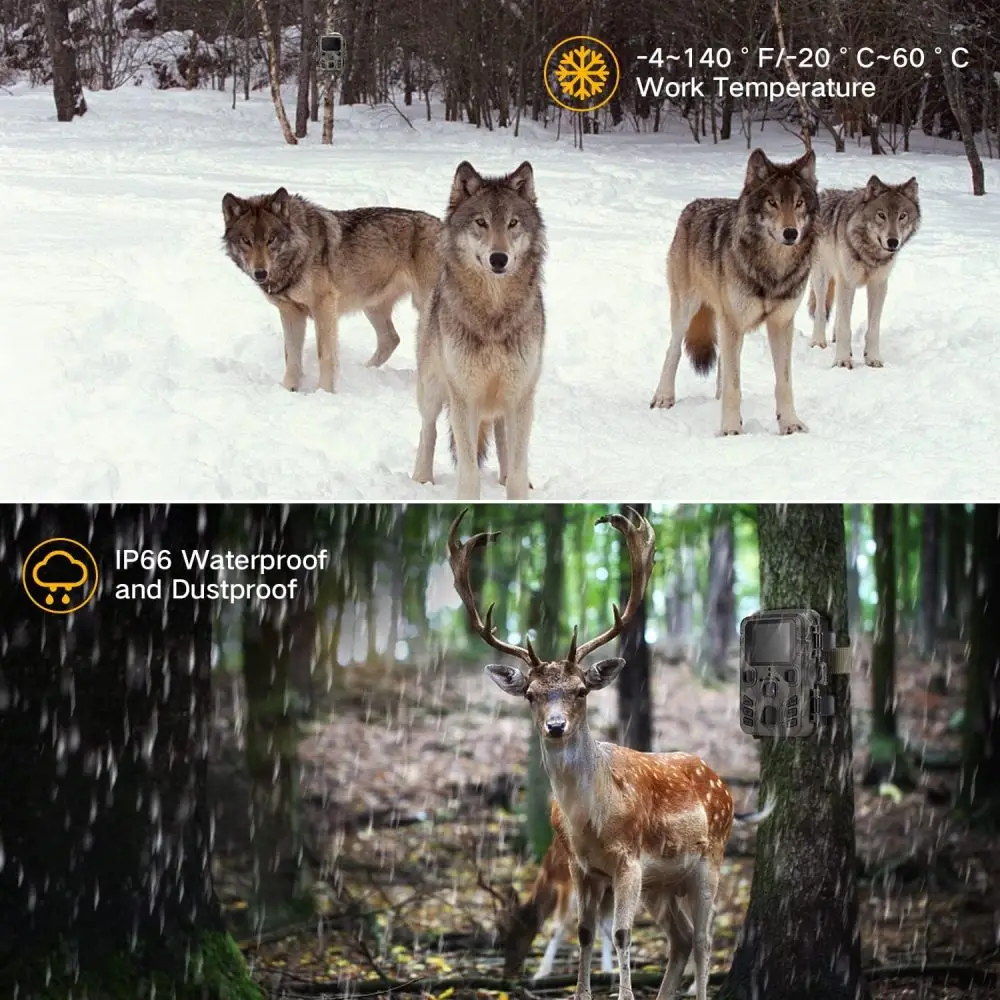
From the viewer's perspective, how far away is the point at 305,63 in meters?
5.13

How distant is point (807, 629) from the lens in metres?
3.22

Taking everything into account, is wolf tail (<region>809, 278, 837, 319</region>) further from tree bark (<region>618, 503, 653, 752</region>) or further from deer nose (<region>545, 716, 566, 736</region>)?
deer nose (<region>545, 716, 566, 736</region>)

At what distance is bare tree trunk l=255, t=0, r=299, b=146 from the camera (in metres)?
5.05

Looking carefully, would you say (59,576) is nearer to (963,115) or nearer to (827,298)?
(827,298)

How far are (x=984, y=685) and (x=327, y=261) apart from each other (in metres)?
2.64

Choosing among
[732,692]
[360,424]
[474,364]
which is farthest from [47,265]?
[732,692]

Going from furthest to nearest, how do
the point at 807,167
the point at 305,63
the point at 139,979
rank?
the point at 305,63
the point at 807,167
the point at 139,979

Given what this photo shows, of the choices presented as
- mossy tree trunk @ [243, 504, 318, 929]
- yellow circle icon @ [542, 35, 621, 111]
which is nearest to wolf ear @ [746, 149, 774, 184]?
yellow circle icon @ [542, 35, 621, 111]

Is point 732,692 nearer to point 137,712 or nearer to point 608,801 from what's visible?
point 608,801

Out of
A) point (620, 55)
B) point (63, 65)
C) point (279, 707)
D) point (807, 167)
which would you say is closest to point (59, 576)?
point (279, 707)

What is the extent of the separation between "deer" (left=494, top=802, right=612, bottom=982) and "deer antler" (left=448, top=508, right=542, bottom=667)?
0.53m

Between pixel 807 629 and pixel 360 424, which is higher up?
pixel 360 424

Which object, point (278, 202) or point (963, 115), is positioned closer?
point (278, 202)

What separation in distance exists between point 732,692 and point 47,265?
9.60 feet
